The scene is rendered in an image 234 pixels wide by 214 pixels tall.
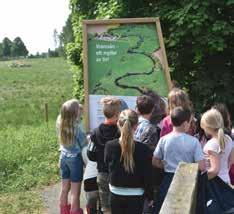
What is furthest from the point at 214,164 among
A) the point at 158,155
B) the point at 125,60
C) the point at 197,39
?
the point at 197,39

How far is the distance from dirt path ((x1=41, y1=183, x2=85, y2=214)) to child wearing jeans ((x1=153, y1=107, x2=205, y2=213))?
2885mm

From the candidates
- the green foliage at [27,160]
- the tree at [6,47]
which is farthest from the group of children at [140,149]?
the tree at [6,47]

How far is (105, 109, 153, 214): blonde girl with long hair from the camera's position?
5488 millimetres

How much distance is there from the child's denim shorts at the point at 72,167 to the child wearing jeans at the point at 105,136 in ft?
2.14

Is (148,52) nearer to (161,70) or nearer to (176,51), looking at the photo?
(161,70)

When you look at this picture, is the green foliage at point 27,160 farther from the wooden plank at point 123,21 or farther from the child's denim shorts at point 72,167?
the wooden plank at point 123,21

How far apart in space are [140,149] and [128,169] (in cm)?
22

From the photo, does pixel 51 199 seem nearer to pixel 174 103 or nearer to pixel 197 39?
pixel 197 39

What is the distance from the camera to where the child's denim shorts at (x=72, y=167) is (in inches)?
270

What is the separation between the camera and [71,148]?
6828 millimetres

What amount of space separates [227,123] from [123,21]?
2.09 meters

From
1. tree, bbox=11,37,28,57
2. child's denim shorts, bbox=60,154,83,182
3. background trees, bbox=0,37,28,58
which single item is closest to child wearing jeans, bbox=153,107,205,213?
child's denim shorts, bbox=60,154,83,182

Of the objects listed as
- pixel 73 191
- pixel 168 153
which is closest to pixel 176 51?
pixel 73 191

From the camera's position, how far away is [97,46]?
7.59 metres
